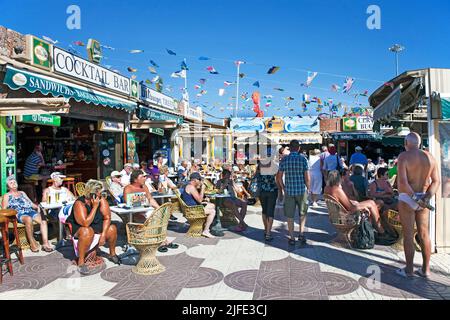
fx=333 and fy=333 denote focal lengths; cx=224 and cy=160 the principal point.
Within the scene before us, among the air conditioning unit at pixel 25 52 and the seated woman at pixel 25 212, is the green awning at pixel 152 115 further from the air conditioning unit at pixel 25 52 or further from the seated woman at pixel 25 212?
the seated woman at pixel 25 212

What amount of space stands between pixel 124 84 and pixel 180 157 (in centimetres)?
732

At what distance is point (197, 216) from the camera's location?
5820 millimetres

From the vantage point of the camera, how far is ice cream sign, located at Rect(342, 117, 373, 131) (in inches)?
879

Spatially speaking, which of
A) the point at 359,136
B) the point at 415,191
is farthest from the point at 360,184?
the point at 359,136

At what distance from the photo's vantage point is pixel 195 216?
19.1ft

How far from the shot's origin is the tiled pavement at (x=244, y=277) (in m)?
3.49

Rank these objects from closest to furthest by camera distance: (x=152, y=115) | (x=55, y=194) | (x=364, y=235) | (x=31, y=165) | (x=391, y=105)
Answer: (x=364, y=235), (x=55, y=194), (x=391, y=105), (x=31, y=165), (x=152, y=115)

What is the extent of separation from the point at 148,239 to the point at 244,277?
126cm

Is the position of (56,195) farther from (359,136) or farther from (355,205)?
(359,136)

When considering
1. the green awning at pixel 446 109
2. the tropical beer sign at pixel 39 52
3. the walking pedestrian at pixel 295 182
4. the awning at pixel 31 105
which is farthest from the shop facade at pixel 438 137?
the tropical beer sign at pixel 39 52

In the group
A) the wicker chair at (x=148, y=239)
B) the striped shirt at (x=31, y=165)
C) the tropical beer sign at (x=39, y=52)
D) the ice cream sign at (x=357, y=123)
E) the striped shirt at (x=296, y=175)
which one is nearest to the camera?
the wicker chair at (x=148, y=239)

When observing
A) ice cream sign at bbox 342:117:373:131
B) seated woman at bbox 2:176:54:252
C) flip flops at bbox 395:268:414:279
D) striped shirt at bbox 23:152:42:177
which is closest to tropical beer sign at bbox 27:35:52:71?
striped shirt at bbox 23:152:42:177

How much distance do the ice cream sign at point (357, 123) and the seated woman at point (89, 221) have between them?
20880mm
